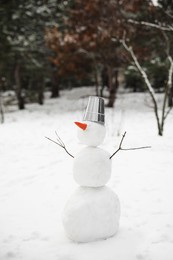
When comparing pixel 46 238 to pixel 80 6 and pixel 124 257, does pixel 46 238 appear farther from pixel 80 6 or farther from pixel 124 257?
pixel 80 6

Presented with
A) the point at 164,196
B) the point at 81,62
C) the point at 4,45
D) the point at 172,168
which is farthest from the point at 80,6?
the point at 164,196

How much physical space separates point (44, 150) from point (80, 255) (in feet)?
12.1

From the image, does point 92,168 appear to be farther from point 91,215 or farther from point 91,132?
point 91,215

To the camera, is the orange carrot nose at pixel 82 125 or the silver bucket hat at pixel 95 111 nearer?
the orange carrot nose at pixel 82 125

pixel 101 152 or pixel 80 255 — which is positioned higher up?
pixel 101 152

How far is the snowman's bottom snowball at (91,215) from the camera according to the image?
2207mm

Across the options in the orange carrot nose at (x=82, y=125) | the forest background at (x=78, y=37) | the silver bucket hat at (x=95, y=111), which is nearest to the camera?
the orange carrot nose at (x=82, y=125)

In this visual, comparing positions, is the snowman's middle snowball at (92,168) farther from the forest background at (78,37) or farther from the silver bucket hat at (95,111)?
the forest background at (78,37)

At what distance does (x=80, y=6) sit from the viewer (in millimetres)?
12109

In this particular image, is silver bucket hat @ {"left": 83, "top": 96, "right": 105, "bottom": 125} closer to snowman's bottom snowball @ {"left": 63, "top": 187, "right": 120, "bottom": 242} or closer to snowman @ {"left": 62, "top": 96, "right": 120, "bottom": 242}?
snowman @ {"left": 62, "top": 96, "right": 120, "bottom": 242}

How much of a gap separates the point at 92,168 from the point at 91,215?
437mm

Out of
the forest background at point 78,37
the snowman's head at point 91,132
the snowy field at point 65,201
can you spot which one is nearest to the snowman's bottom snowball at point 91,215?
the snowy field at point 65,201

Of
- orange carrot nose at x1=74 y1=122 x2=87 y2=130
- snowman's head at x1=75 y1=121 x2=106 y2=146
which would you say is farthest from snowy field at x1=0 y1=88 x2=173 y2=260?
orange carrot nose at x1=74 y1=122 x2=87 y2=130

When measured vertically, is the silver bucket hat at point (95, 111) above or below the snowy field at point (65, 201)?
above
